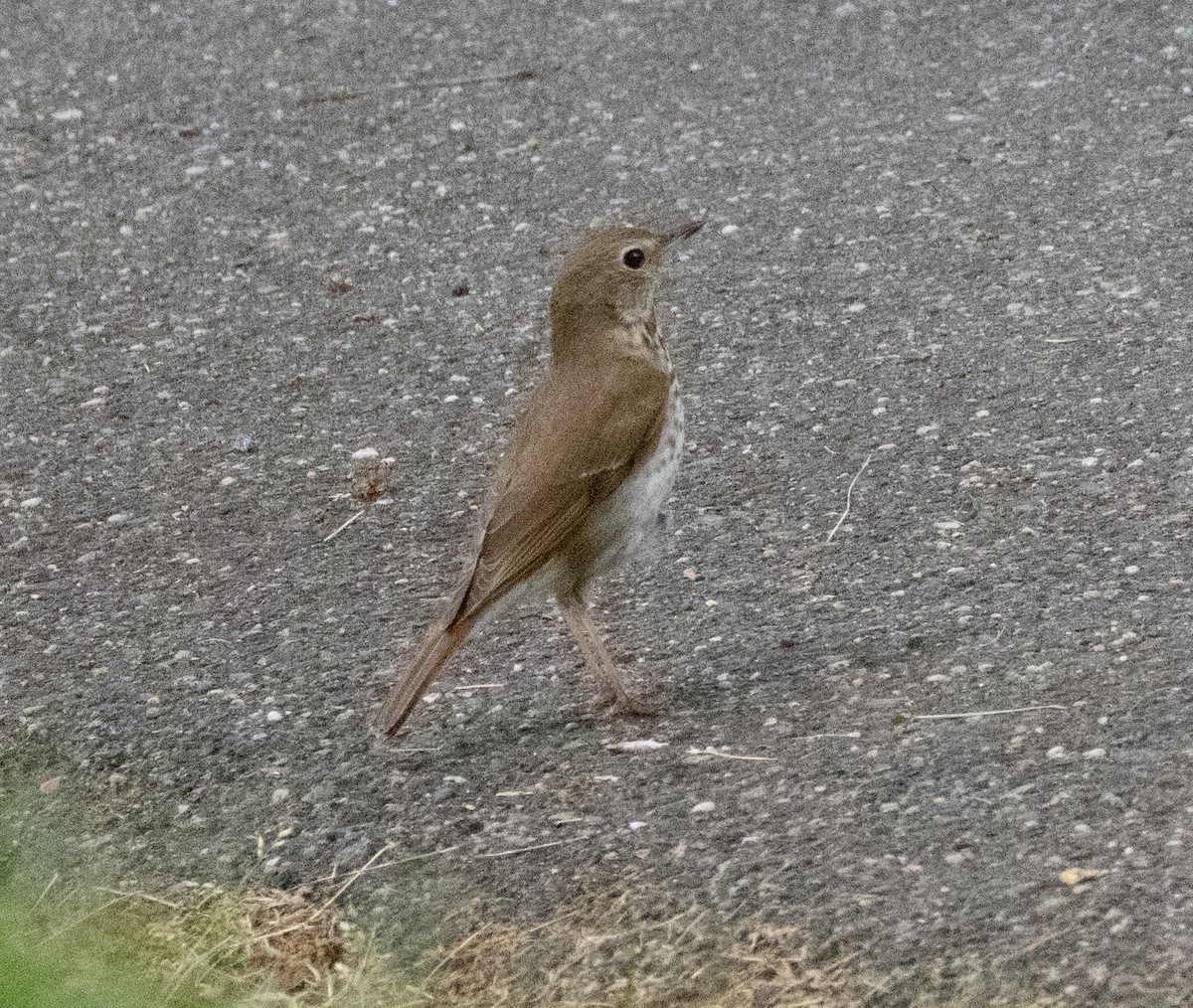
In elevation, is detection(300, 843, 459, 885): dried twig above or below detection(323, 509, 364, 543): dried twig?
above

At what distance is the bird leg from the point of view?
385 centimetres

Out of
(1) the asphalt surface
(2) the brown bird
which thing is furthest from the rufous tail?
(1) the asphalt surface

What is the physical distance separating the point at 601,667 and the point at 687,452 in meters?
1.18

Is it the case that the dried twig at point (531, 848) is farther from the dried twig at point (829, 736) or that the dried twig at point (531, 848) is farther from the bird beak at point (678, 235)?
the bird beak at point (678, 235)

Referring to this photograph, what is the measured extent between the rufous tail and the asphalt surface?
0.74ft

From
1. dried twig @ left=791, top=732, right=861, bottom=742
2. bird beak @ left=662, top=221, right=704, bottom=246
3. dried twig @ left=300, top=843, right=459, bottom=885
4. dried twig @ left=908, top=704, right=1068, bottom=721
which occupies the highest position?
bird beak @ left=662, top=221, right=704, bottom=246

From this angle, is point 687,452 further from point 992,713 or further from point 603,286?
point 992,713

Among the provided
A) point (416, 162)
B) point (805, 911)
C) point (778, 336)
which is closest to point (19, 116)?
point (416, 162)

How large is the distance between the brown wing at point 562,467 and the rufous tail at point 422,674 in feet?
0.13

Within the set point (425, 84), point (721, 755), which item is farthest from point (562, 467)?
point (425, 84)

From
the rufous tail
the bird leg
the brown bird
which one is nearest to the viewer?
the rufous tail

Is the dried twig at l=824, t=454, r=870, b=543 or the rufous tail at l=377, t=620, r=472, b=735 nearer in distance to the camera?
the rufous tail at l=377, t=620, r=472, b=735

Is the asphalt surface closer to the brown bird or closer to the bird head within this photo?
the brown bird

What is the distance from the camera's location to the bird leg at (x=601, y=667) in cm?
385
